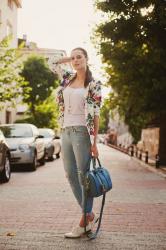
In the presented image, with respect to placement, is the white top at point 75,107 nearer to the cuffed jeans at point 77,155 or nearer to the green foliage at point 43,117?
the cuffed jeans at point 77,155

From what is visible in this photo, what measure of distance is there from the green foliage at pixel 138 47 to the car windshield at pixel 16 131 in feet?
12.7

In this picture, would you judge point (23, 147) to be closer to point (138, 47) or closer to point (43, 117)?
point (138, 47)

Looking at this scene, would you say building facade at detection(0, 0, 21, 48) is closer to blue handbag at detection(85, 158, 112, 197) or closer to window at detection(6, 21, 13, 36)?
window at detection(6, 21, 13, 36)

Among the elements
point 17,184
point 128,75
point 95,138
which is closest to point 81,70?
point 95,138

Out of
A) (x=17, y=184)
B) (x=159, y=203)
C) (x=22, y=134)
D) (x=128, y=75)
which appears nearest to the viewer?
(x=159, y=203)

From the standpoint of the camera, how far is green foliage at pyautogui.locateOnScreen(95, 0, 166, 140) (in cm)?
1736

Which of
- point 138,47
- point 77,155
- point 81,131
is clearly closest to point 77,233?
point 77,155

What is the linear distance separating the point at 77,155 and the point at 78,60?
106cm

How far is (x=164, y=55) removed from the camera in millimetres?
17469

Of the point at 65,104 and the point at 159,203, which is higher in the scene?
the point at 65,104

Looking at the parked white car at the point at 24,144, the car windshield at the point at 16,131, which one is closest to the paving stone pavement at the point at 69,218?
the parked white car at the point at 24,144

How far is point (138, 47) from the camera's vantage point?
18.6 metres

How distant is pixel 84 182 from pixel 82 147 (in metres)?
0.38

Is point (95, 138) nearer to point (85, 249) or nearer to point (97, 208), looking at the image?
point (85, 249)
